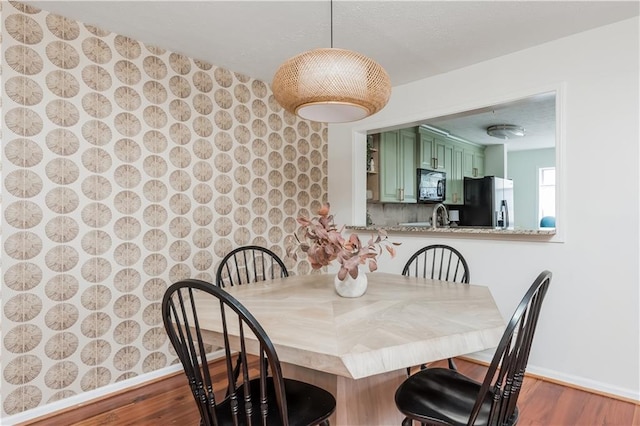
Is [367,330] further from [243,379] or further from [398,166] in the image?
[398,166]

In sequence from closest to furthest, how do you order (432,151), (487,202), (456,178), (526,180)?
(432,151) → (487,202) → (456,178) → (526,180)

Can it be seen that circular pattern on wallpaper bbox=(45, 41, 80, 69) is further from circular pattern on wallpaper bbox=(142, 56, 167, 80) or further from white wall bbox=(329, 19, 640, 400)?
white wall bbox=(329, 19, 640, 400)

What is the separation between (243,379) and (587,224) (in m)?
2.30

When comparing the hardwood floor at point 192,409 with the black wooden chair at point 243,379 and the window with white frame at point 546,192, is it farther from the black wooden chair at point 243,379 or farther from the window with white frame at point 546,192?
the window with white frame at point 546,192

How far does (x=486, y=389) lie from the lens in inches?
43.4

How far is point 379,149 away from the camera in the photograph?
13.6 ft

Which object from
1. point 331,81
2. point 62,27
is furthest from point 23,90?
point 331,81

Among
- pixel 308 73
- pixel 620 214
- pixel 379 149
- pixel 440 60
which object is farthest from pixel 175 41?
pixel 620 214

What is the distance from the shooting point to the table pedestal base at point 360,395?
1524mm

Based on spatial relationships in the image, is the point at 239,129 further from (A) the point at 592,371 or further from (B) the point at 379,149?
(A) the point at 592,371

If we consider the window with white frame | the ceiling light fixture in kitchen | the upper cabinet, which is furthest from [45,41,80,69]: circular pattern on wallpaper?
the window with white frame

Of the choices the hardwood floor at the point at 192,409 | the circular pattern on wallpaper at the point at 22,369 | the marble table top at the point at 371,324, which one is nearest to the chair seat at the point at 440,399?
the marble table top at the point at 371,324

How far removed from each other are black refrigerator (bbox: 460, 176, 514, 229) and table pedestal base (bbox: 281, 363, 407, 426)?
4.00 m

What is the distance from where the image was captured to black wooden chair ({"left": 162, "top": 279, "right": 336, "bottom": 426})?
1.09 meters
